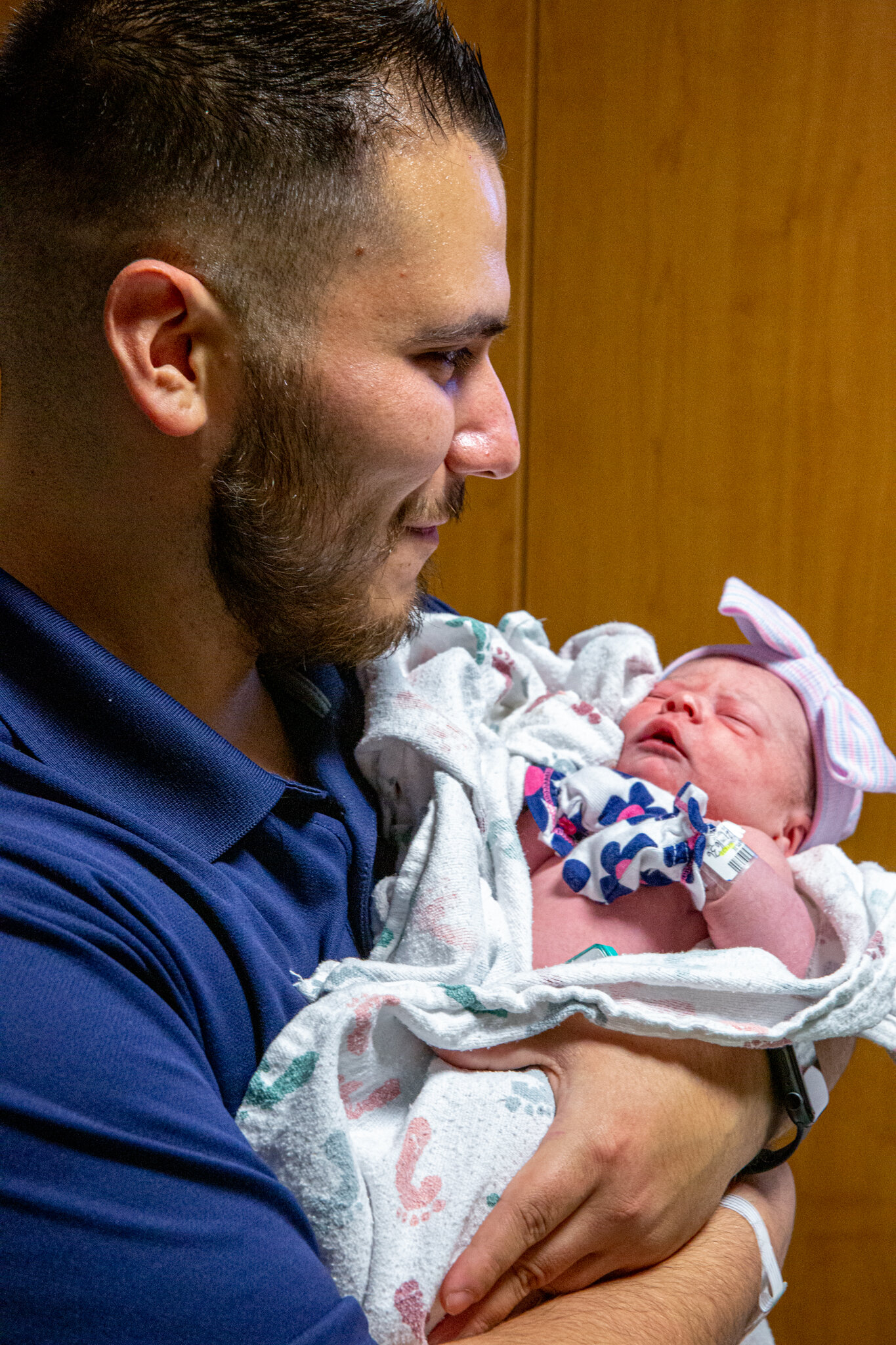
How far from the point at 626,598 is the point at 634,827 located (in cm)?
68

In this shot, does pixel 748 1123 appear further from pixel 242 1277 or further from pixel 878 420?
pixel 878 420

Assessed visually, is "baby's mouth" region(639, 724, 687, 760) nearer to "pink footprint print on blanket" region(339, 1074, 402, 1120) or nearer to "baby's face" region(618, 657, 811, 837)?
"baby's face" region(618, 657, 811, 837)

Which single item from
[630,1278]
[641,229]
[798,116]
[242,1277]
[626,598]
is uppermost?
[798,116]

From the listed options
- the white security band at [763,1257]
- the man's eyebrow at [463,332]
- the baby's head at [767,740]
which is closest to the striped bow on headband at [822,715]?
the baby's head at [767,740]

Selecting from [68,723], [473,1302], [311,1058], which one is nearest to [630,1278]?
[473,1302]

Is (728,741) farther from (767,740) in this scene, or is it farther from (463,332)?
(463,332)

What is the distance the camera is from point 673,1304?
0.82 metres

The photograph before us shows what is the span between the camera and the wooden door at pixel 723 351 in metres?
1.51

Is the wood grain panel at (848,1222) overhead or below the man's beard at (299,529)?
below

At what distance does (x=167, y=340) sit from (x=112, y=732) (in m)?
0.31

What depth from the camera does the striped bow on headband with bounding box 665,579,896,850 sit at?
1.26 meters

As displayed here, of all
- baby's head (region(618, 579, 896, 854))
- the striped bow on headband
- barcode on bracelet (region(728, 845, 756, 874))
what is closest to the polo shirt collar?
barcode on bracelet (region(728, 845, 756, 874))

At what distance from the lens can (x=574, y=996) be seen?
0.88 metres

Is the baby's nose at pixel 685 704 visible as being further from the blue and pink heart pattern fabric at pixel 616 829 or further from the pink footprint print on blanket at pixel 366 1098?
the pink footprint print on blanket at pixel 366 1098
